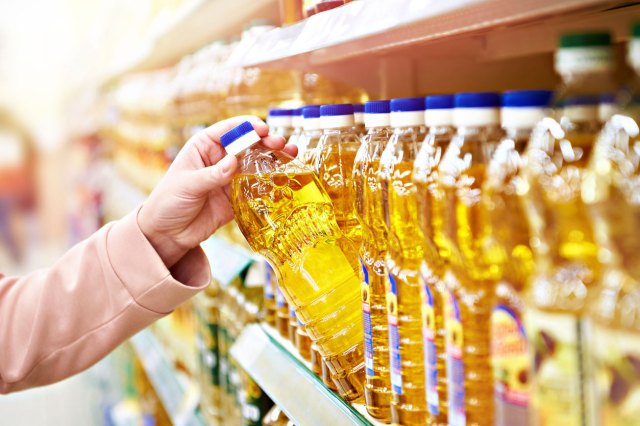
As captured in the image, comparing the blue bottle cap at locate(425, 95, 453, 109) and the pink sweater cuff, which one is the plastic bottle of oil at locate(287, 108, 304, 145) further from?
the blue bottle cap at locate(425, 95, 453, 109)

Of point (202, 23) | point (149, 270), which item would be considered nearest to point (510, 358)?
point (149, 270)

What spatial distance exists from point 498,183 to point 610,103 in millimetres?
147

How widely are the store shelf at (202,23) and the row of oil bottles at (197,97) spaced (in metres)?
0.09

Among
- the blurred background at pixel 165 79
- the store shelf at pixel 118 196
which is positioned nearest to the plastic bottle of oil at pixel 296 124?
the blurred background at pixel 165 79

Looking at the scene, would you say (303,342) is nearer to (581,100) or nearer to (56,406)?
(581,100)

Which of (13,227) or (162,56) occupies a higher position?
(162,56)

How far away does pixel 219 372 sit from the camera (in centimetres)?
214

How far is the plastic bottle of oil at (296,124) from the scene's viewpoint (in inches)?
54.9

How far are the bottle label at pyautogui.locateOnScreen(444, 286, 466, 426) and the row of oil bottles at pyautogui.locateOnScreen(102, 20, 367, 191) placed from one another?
2.82 ft

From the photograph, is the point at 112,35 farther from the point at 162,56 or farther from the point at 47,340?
the point at 47,340

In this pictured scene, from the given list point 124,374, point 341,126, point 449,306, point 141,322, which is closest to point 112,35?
point 124,374

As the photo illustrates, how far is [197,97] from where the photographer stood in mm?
Result: 2734

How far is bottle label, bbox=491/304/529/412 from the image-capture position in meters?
0.70

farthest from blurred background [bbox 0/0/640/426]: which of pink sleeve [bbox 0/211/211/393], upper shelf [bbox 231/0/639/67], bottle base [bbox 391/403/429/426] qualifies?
bottle base [bbox 391/403/429/426]
